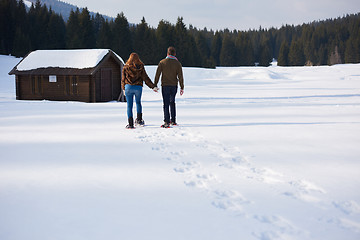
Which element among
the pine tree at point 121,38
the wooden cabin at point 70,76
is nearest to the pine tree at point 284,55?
the pine tree at point 121,38

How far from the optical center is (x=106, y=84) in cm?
1861

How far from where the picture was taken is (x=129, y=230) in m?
3.10

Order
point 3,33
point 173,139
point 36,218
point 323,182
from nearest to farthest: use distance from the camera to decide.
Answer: point 36,218 < point 323,182 < point 173,139 < point 3,33

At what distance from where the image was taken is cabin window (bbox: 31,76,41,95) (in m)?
18.7

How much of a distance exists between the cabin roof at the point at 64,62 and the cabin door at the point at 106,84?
837 mm

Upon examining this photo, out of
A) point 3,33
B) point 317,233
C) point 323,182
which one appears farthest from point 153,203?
point 3,33

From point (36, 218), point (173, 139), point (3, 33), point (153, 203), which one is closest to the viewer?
point (36, 218)

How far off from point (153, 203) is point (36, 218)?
1.23m

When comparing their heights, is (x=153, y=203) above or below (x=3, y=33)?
below

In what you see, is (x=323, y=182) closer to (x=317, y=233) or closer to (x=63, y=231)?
(x=317, y=233)

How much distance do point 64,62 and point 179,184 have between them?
51.6 ft

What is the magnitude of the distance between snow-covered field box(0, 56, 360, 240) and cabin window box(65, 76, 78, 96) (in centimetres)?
989

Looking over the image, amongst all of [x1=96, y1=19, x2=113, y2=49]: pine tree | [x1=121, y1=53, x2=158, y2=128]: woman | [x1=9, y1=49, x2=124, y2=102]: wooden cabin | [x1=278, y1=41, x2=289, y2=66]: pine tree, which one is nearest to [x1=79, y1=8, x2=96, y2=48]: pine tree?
[x1=96, y1=19, x2=113, y2=49]: pine tree

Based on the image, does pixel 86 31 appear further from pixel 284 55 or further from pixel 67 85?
pixel 284 55
